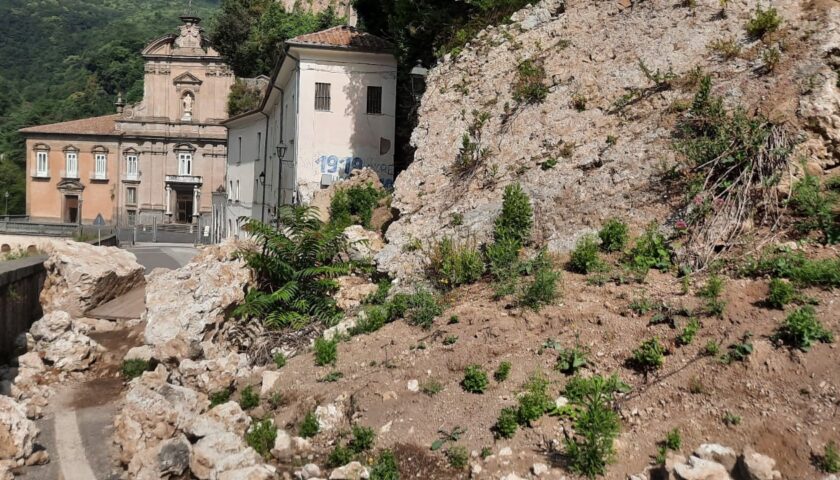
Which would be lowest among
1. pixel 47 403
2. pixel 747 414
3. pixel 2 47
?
pixel 47 403

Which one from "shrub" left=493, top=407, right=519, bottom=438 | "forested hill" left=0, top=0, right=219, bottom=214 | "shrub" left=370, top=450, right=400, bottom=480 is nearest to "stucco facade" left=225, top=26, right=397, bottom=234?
"shrub" left=370, top=450, right=400, bottom=480

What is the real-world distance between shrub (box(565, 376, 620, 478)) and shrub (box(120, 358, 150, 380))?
8.59m

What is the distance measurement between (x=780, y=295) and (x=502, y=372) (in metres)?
3.17

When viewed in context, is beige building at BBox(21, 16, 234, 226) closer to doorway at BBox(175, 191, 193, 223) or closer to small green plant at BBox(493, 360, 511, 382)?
doorway at BBox(175, 191, 193, 223)

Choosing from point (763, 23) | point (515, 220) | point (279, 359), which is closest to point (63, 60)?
point (279, 359)

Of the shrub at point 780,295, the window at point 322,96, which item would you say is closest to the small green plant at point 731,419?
the shrub at point 780,295

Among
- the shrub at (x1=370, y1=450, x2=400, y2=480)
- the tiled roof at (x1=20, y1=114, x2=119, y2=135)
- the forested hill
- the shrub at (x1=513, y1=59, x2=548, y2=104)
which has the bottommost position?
the shrub at (x1=370, y1=450, x2=400, y2=480)

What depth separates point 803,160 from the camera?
9.77 m

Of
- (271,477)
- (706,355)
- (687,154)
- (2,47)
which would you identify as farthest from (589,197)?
(2,47)

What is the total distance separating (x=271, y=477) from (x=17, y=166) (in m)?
78.6

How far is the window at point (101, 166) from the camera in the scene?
204ft

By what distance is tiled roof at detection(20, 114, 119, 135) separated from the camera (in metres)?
61.9

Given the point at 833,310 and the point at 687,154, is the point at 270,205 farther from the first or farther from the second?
the point at 833,310

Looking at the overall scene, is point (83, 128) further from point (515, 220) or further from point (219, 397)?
point (515, 220)
